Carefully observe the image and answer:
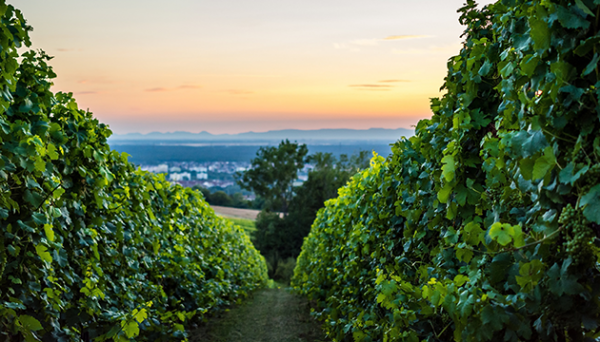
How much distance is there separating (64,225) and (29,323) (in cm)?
89

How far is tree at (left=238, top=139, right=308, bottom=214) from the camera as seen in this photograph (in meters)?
41.6

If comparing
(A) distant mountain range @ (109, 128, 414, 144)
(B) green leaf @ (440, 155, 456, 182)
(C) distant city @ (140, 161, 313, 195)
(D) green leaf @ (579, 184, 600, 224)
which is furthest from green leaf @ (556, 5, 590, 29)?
(A) distant mountain range @ (109, 128, 414, 144)

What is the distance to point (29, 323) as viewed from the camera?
2.69m

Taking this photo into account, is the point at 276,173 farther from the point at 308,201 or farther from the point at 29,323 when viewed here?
the point at 29,323

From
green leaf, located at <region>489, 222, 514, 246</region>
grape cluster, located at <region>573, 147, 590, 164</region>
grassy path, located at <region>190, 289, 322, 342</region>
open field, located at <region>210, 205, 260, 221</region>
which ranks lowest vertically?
open field, located at <region>210, 205, 260, 221</region>

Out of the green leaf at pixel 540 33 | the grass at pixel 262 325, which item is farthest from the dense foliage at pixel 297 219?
the green leaf at pixel 540 33

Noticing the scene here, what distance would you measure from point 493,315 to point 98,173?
3.51 m

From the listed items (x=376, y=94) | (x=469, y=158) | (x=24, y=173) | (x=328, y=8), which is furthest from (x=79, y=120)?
(x=376, y=94)

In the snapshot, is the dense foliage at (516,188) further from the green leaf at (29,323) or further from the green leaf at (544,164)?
the green leaf at (29,323)

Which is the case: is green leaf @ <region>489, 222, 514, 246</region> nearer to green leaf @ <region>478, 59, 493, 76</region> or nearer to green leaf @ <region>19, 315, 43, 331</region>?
green leaf @ <region>478, 59, 493, 76</region>

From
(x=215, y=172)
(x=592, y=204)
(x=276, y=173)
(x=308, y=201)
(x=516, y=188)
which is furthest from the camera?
(x=215, y=172)

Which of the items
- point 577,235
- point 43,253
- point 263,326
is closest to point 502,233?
point 577,235

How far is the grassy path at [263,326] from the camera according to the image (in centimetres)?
585

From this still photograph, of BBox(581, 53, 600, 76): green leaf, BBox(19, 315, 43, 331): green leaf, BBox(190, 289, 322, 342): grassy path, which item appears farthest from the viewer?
Result: BBox(190, 289, 322, 342): grassy path
